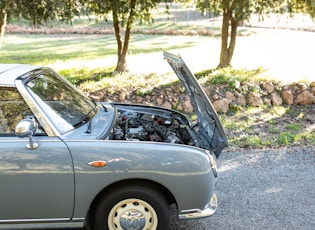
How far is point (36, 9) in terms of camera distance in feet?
29.2

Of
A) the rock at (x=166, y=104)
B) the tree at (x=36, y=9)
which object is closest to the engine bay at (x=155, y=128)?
the rock at (x=166, y=104)

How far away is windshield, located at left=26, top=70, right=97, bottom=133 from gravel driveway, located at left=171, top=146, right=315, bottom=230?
1.47m

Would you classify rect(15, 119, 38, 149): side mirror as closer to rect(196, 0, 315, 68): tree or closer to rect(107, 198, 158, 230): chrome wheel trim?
rect(107, 198, 158, 230): chrome wheel trim

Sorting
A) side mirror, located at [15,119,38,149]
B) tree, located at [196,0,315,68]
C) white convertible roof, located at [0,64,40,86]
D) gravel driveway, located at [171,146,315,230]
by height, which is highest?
tree, located at [196,0,315,68]

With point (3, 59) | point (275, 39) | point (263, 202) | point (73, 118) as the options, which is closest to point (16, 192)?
point (73, 118)

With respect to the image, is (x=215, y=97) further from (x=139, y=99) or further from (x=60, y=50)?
(x=60, y=50)

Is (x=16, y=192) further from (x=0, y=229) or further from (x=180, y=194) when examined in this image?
(x=180, y=194)

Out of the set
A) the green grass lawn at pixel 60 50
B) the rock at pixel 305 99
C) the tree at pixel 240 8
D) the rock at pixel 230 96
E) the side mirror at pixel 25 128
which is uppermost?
the tree at pixel 240 8

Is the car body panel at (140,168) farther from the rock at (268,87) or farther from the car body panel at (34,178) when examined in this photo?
the rock at (268,87)

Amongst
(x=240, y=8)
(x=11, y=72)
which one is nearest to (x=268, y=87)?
(x=240, y=8)

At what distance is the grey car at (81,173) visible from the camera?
11.2 feet

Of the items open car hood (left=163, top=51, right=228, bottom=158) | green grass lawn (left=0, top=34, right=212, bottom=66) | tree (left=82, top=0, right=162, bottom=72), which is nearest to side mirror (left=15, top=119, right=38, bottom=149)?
open car hood (left=163, top=51, right=228, bottom=158)

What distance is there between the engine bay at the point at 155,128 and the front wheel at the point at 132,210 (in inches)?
26.0

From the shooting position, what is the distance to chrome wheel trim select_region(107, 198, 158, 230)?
361 centimetres
